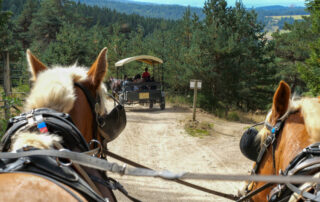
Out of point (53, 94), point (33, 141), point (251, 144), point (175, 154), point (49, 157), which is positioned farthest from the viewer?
point (175, 154)

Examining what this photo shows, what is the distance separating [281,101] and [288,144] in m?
0.29

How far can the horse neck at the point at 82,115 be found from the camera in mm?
1781

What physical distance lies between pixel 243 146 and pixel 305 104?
2.05ft

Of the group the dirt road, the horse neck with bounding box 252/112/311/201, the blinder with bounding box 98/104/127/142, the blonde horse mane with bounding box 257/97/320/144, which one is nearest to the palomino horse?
the blinder with bounding box 98/104/127/142

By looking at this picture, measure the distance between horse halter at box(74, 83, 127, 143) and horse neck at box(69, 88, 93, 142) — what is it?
0.09ft

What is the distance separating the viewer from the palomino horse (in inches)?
41.5

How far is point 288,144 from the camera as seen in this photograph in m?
1.83

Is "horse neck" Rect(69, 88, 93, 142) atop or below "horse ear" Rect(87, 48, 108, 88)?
below

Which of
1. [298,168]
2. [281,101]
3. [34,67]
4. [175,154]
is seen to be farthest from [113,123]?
[175,154]

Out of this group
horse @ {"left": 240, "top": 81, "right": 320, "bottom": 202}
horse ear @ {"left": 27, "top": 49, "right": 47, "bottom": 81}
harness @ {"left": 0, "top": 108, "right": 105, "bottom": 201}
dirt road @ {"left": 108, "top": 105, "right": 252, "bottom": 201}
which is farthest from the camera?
dirt road @ {"left": 108, "top": 105, "right": 252, "bottom": 201}

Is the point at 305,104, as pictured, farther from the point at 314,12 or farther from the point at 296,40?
the point at 296,40

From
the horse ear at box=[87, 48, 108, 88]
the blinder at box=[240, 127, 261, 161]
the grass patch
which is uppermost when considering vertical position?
the horse ear at box=[87, 48, 108, 88]

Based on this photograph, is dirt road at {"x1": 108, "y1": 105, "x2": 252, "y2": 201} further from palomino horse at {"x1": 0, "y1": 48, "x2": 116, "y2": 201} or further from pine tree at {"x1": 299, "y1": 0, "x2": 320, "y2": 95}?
palomino horse at {"x1": 0, "y1": 48, "x2": 116, "y2": 201}

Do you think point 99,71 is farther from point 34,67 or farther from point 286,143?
point 286,143
